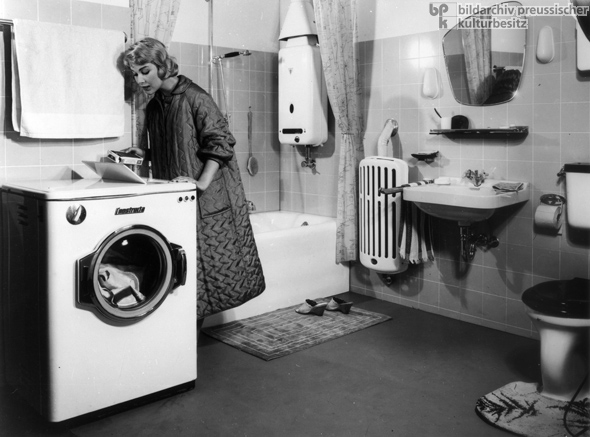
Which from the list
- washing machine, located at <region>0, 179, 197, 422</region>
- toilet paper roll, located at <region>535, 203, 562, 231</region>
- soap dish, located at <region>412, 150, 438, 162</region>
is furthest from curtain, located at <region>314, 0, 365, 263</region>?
washing machine, located at <region>0, 179, 197, 422</region>

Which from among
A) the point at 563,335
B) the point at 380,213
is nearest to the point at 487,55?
the point at 380,213

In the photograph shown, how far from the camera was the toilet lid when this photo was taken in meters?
2.33

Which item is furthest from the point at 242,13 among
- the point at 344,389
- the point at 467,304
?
the point at 344,389

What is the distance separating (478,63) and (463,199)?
2.90 ft

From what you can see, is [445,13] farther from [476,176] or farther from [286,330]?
[286,330]

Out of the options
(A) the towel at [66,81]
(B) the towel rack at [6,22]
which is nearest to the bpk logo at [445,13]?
(A) the towel at [66,81]

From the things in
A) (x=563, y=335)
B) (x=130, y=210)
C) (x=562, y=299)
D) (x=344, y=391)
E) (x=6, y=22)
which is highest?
(x=6, y=22)

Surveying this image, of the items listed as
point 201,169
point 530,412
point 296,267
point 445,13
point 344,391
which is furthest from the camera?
point 296,267

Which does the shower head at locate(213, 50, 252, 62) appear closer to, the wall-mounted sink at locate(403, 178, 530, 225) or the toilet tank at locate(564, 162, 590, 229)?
the wall-mounted sink at locate(403, 178, 530, 225)

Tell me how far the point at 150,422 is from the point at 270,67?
2889mm

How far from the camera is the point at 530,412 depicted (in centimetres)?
235

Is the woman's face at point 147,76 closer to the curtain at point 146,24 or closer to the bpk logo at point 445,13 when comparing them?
the curtain at point 146,24

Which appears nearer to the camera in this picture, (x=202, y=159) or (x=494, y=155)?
(x=202, y=159)

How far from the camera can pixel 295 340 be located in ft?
10.6
